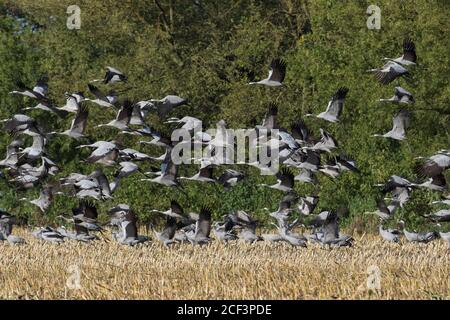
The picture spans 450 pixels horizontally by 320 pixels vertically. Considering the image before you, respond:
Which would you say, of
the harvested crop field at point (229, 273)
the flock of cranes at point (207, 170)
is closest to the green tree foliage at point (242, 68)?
the flock of cranes at point (207, 170)

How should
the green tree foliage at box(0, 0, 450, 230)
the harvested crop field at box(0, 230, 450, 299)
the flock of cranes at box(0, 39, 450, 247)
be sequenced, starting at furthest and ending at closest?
the green tree foliage at box(0, 0, 450, 230), the flock of cranes at box(0, 39, 450, 247), the harvested crop field at box(0, 230, 450, 299)

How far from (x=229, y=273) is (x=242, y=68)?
50.8ft

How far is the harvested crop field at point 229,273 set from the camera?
13.8m

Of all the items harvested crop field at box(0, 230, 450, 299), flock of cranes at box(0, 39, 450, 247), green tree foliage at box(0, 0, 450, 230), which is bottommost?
harvested crop field at box(0, 230, 450, 299)

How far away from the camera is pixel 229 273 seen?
15383 millimetres

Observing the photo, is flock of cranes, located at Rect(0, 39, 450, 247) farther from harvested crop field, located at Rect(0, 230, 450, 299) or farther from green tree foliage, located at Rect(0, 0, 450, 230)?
green tree foliage, located at Rect(0, 0, 450, 230)

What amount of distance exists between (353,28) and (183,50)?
5146 millimetres

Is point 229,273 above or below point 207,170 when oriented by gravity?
below

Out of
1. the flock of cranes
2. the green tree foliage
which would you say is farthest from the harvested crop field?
the green tree foliage

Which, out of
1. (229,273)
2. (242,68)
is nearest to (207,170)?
(229,273)

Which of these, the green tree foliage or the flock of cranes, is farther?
the green tree foliage

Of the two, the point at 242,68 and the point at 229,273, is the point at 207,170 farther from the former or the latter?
the point at 242,68

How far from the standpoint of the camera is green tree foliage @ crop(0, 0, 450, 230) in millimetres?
25984

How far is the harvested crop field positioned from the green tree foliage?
20.9ft
